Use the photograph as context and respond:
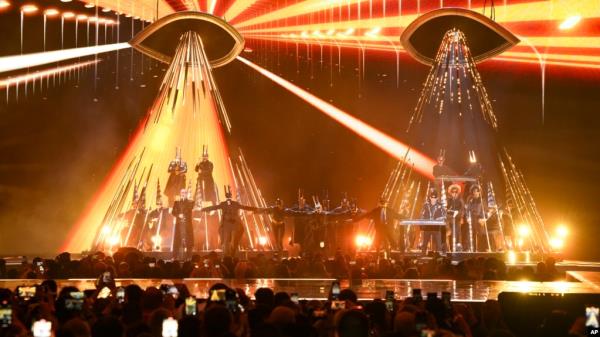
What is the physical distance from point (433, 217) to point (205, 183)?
261 inches

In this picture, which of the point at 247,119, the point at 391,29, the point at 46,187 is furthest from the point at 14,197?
the point at 391,29

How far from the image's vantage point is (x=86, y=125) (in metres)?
30.9

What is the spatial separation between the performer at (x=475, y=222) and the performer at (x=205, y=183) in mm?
6976

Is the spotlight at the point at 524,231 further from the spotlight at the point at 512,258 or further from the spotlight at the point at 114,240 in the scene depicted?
the spotlight at the point at 114,240

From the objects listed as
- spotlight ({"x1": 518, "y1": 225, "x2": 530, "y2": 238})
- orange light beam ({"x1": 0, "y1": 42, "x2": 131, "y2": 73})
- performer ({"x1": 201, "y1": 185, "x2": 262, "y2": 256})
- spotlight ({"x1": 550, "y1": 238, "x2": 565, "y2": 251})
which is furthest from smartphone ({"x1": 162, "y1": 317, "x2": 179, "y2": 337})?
orange light beam ({"x1": 0, "y1": 42, "x2": 131, "y2": 73})

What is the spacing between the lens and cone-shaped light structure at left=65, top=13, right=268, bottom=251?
2477 centimetres

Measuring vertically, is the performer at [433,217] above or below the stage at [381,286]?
above

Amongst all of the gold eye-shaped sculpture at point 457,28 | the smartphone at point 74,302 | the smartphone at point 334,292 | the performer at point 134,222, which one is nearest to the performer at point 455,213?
the gold eye-shaped sculpture at point 457,28

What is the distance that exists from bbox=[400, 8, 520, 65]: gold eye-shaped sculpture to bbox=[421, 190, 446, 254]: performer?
5207mm

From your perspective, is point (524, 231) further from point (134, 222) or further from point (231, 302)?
point (231, 302)

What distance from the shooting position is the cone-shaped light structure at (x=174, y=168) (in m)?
24.8

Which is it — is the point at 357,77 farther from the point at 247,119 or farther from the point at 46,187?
the point at 46,187

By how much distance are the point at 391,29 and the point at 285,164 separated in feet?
20.4

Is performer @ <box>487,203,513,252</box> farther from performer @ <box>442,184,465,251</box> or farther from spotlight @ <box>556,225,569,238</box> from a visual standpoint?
spotlight @ <box>556,225,569,238</box>
